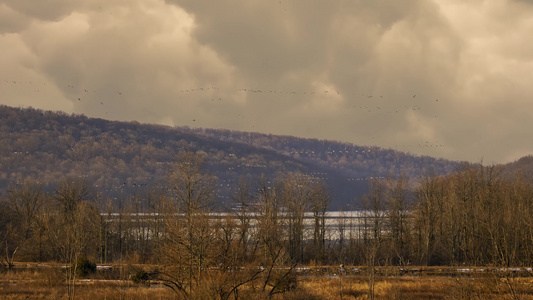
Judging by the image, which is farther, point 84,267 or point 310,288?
point 84,267

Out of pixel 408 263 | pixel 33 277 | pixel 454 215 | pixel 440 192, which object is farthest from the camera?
pixel 440 192

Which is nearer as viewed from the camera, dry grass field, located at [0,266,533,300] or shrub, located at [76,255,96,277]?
dry grass field, located at [0,266,533,300]

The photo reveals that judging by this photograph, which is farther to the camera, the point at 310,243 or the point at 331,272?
the point at 310,243

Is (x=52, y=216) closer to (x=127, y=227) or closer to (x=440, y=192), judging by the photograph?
(x=127, y=227)

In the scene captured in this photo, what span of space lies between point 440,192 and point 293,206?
990 inches

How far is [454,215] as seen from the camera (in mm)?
81812

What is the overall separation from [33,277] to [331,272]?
28.6 m

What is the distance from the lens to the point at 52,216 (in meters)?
85.2

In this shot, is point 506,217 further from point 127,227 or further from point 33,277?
point 127,227

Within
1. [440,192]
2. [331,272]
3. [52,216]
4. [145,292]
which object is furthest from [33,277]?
[440,192]

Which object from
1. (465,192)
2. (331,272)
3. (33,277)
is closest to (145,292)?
(33,277)

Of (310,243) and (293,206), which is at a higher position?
(293,206)

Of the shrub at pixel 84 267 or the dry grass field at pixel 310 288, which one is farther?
the shrub at pixel 84 267

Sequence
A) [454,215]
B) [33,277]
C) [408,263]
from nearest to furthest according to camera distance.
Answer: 1. [33,277]
2. [408,263]
3. [454,215]
